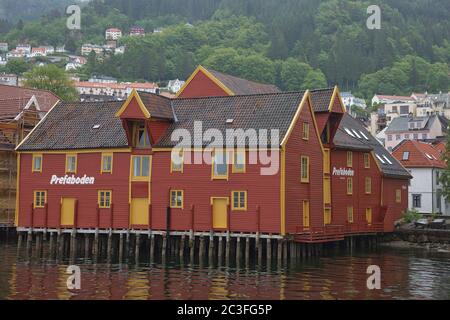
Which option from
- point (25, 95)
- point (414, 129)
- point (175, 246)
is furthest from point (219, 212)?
point (414, 129)

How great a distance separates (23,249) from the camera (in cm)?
5547

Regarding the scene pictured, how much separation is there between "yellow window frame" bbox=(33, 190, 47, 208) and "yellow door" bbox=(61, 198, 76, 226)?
1663mm

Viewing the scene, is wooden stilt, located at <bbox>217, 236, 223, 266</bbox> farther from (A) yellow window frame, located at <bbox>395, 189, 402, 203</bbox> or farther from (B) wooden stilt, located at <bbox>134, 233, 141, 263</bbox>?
(A) yellow window frame, located at <bbox>395, 189, 402, 203</bbox>

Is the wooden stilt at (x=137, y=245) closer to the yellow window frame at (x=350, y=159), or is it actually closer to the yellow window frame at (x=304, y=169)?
the yellow window frame at (x=304, y=169)

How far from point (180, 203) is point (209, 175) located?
2.97 metres

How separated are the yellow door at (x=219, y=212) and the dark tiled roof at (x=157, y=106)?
290 inches

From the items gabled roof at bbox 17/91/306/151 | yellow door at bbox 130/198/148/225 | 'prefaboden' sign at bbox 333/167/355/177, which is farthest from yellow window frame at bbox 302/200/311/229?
yellow door at bbox 130/198/148/225

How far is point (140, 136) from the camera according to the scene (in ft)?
164

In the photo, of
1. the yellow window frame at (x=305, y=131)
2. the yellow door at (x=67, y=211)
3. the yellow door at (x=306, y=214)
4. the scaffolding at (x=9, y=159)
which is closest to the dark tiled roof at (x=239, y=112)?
the yellow window frame at (x=305, y=131)

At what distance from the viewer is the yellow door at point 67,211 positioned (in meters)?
51.3

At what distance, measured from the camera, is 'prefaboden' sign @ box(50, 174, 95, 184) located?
51.2 meters
